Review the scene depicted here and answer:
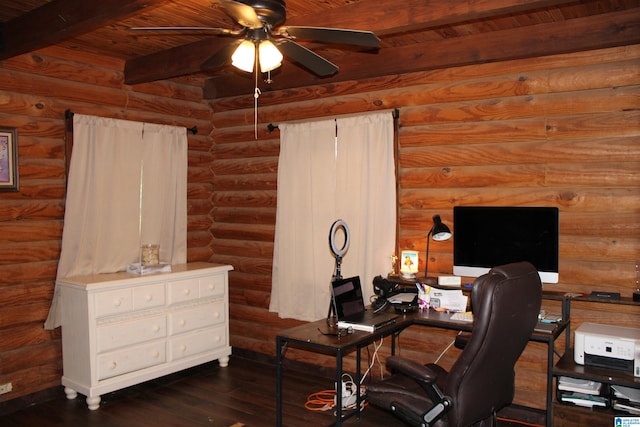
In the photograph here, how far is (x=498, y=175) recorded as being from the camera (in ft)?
12.4

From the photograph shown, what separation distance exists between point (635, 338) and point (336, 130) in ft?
8.44

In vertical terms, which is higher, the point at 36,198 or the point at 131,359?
the point at 36,198

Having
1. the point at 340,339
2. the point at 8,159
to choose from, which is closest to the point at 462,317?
the point at 340,339

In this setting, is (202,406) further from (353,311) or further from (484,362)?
(484,362)

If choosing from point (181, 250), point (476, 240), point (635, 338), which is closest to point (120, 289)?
point (181, 250)

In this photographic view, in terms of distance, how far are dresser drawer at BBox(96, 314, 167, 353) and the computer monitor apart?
7.60 ft

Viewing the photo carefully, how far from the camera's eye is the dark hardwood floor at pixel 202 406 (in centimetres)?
365

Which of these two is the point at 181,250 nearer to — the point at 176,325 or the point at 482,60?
the point at 176,325

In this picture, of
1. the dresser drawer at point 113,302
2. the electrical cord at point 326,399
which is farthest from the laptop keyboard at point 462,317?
the dresser drawer at point 113,302

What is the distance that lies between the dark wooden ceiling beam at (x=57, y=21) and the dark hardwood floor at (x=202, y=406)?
2471mm

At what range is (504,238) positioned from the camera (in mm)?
3541

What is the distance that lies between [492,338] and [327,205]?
227 centimetres

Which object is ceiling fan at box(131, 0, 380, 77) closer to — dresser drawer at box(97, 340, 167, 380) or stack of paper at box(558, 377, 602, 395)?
stack of paper at box(558, 377, 602, 395)

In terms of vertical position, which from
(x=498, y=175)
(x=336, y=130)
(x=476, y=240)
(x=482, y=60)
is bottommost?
(x=476, y=240)
